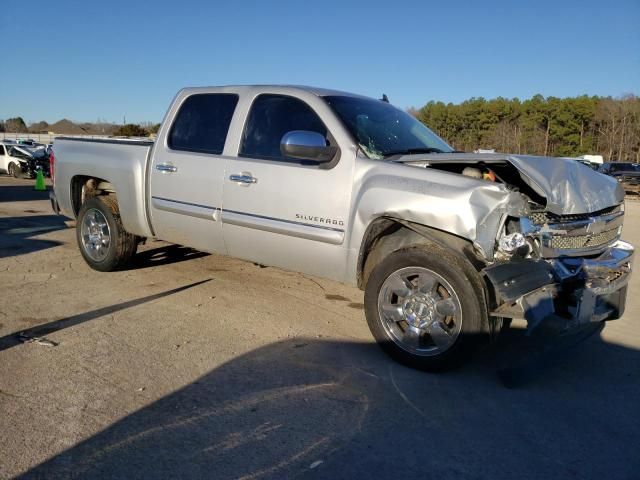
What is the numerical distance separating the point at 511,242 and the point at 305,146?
1691 millimetres

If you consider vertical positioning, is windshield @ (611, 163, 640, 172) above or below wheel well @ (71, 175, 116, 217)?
below

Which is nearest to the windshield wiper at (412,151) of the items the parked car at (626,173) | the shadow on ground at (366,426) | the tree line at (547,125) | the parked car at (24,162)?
the shadow on ground at (366,426)

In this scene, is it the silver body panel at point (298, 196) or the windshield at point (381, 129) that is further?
the windshield at point (381, 129)

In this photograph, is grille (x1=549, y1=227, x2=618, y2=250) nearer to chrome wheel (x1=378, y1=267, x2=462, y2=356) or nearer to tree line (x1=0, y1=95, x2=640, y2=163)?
chrome wheel (x1=378, y1=267, x2=462, y2=356)

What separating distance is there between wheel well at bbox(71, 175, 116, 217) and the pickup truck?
2.09 ft

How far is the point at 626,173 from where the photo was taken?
2888cm

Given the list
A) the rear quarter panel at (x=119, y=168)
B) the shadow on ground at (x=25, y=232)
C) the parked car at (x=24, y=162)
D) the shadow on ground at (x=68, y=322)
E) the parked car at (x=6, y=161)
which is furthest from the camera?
the parked car at (x=6, y=161)

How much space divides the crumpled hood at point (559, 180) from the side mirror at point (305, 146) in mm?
700

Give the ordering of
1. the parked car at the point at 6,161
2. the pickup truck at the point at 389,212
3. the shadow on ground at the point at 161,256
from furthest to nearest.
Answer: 1. the parked car at the point at 6,161
2. the shadow on ground at the point at 161,256
3. the pickup truck at the point at 389,212

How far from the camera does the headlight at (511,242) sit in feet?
11.9

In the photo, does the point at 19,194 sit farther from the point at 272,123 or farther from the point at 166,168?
the point at 272,123

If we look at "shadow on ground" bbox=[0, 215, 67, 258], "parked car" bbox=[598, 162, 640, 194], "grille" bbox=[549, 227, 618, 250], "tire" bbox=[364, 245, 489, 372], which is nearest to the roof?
"tire" bbox=[364, 245, 489, 372]

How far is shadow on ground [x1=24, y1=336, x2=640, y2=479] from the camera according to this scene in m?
2.73

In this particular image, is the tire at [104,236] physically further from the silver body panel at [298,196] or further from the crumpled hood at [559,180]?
the crumpled hood at [559,180]
